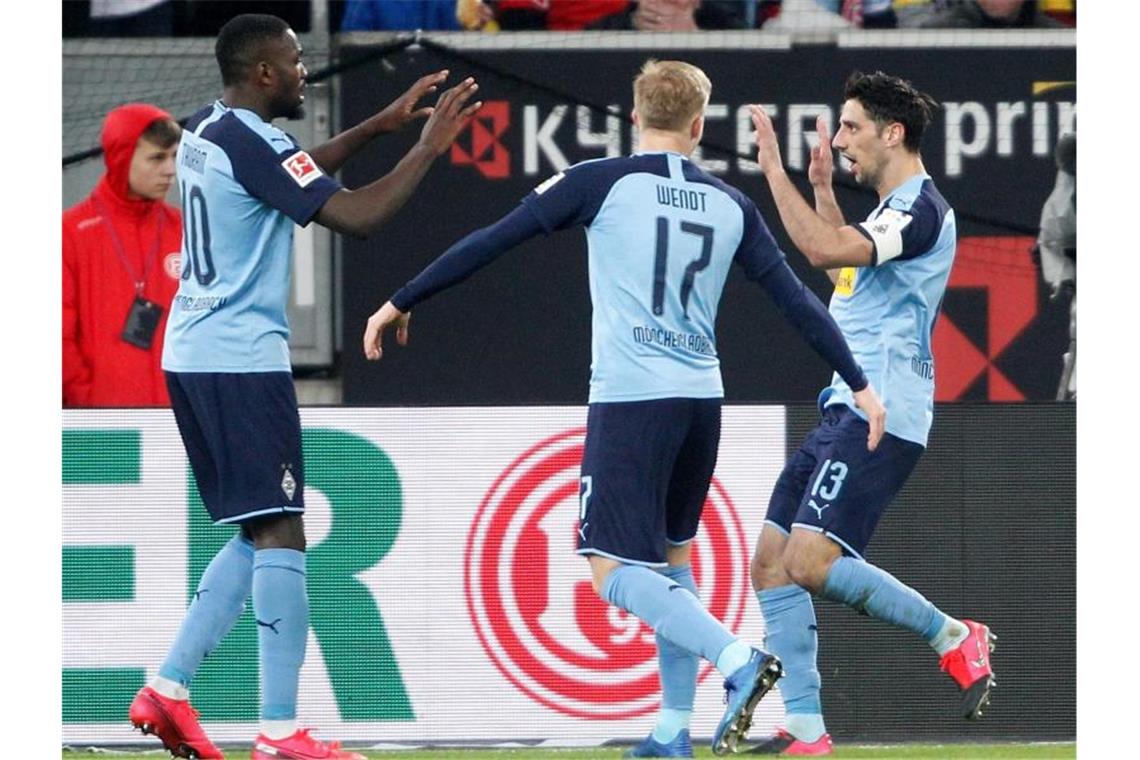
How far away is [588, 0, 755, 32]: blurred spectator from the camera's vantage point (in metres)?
10.4

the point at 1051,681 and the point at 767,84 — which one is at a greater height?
the point at 767,84

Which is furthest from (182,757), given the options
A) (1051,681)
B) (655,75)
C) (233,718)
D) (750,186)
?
(750,186)

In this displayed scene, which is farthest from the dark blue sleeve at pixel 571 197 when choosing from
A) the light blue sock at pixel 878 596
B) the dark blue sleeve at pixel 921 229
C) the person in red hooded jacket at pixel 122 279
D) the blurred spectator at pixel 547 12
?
the blurred spectator at pixel 547 12

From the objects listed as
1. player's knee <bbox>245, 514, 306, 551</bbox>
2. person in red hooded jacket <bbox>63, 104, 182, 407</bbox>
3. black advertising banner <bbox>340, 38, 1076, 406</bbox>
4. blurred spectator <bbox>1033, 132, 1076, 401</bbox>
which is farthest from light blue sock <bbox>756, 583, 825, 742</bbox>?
blurred spectator <bbox>1033, 132, 1076, 401</bbox>

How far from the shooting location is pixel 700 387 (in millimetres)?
6395

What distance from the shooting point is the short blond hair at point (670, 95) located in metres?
6.38

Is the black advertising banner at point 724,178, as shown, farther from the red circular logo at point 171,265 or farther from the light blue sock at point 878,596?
the light blue sock at point 878,596

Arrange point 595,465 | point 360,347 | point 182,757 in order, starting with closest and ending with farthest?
point 595,465 < point 182,757 < point 360,347

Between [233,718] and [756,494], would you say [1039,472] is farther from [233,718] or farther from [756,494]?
[233,718]

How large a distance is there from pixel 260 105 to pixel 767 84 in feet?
14.0

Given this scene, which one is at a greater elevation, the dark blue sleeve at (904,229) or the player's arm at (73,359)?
the dark blue sleeve at (904,229)

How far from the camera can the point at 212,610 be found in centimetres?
655

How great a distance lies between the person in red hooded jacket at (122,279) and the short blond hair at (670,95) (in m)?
2.64

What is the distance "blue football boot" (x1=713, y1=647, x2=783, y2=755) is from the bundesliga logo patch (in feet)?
5.67
